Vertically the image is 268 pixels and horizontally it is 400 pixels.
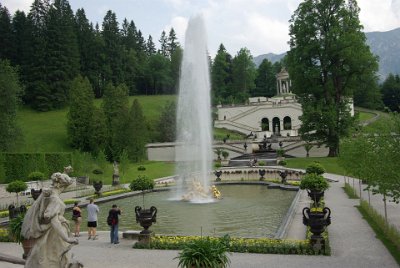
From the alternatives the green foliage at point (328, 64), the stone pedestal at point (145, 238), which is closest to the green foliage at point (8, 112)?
the green foliage at point (328, 64)

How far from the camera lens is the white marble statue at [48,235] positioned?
6750 mm

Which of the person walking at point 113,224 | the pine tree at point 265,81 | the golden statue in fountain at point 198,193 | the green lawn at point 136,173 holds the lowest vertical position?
the green lawn at point 136,173

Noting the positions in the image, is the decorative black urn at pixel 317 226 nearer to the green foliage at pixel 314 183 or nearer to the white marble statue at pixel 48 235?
the white marble statue at pixel 48 235

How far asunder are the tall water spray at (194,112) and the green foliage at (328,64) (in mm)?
18196

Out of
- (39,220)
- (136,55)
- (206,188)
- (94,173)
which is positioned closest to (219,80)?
(136,55)

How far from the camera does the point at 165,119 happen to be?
217 ft

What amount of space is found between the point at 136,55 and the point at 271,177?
71.6 m

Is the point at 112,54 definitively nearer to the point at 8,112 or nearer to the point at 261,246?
the point at 8,112

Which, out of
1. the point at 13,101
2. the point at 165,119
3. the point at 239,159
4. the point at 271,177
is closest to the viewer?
the point at 271,177

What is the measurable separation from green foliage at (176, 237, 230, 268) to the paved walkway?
60.5 inches

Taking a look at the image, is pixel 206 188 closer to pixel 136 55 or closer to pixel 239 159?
pixel 239 159

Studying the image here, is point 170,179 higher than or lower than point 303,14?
lower

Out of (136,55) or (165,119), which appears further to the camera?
(136,55)

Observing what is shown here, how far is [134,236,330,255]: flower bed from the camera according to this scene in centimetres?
1266
